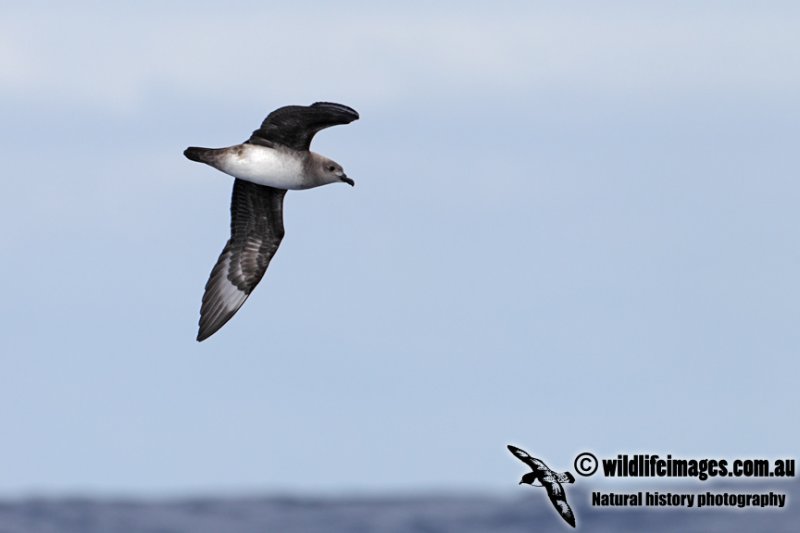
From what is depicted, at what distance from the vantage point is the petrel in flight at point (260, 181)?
19016 millimetres

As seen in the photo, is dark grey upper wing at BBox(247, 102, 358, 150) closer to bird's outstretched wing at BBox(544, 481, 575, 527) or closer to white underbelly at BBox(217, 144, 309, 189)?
white underbelly at BBox(217, 144, 309, 189)

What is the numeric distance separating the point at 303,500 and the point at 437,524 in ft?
10.3

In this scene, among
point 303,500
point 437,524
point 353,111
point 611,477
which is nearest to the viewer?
point 353,111

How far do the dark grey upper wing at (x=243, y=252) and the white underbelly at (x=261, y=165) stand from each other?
54.8 inches

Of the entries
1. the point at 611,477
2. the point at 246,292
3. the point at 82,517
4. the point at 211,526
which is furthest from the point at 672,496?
the point at 82,517

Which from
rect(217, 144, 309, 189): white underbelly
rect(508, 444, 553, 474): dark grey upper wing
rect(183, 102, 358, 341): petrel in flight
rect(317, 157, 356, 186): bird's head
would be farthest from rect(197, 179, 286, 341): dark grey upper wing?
rect(508, 444, 553, 474): dark grey upper wing

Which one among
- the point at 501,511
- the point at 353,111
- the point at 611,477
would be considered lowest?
the point at 611,477

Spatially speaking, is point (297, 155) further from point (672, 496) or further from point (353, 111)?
point (672, 496)

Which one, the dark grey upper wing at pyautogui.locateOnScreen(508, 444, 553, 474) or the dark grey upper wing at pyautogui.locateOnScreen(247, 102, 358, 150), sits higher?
the dark grey upper wing at pyautogui.locateOnScreen(247, 102, 358, 150)

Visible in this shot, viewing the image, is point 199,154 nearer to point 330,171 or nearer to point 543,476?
point 330,171

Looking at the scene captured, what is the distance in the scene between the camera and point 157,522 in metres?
26.1

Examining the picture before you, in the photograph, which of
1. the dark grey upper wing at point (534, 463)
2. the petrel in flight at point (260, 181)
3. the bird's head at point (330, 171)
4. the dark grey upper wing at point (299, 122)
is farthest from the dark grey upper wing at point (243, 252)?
the dark grey upper wing at point (534, 463)

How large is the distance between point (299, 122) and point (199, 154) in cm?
135

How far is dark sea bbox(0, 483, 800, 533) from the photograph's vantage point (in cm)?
2430
